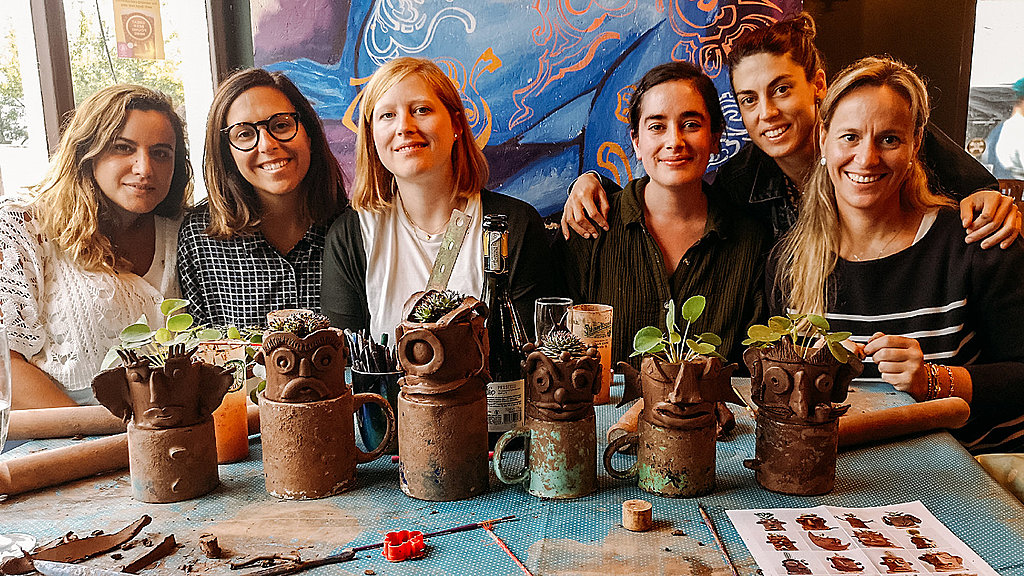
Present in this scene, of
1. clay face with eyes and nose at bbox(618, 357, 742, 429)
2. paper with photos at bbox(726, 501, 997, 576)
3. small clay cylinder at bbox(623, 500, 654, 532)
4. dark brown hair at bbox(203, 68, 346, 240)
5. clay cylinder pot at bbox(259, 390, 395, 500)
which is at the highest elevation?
dark brown hair at bbox(203, 68, 346, 240)

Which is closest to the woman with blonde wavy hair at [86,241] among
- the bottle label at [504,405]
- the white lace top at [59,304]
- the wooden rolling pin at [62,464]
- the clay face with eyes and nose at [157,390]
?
the white lace top at [59,304]

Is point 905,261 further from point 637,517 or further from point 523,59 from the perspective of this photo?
point 637,517

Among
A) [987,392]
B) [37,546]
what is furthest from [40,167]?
[987,392]

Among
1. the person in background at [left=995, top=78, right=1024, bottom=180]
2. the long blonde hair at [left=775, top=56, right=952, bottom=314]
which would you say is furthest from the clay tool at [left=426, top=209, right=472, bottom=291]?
the person in background at [left=995, top=78, right=1024, bottom=180]

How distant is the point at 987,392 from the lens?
76.4 inches

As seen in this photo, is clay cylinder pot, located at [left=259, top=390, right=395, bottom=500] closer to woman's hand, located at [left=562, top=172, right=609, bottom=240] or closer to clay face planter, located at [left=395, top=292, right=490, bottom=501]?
clay face planter, located at [left=395, top=292, right=490, bottom=501]

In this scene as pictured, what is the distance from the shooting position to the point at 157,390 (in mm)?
1118

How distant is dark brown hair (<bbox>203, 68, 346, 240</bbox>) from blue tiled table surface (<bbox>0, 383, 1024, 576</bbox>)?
3.32ft

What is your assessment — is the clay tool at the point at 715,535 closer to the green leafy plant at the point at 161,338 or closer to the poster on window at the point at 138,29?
the green leafy plant at the point at 161,338

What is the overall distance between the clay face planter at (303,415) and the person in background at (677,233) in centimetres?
120

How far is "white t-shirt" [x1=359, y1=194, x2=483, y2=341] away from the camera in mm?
2184

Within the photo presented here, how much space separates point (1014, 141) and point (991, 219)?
0.81 feet

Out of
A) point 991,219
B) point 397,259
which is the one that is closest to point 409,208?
point 397,259

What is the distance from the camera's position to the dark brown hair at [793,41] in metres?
2.04
